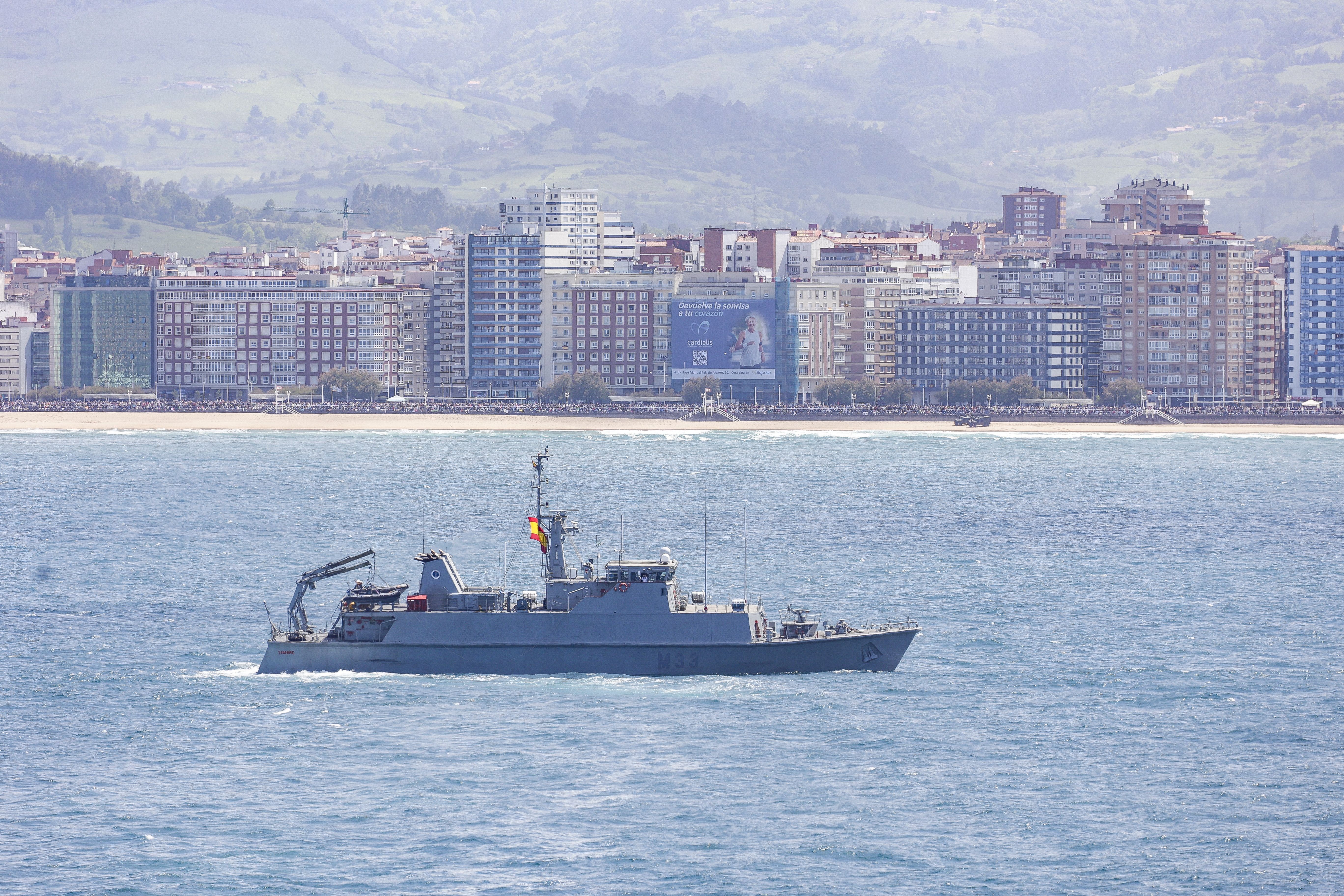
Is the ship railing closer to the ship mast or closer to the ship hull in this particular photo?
the ship hull

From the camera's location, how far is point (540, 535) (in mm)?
58531

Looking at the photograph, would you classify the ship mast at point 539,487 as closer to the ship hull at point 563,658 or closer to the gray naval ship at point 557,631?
the gray naval ship at point 557,631

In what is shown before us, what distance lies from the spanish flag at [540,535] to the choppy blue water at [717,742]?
3739 mm

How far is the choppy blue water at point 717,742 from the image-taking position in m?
44.3

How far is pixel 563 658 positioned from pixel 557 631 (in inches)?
31.3

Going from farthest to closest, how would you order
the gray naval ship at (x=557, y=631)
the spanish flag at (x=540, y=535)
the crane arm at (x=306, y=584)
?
the crane arm at (x=306, y=584) < the gray naval ship at (x=557, y=631) < the spanish flag at (x=540, y=535)

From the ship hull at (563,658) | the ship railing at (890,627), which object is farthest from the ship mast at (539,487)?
the ship railing at (890,627)

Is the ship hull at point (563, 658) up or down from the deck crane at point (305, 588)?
down

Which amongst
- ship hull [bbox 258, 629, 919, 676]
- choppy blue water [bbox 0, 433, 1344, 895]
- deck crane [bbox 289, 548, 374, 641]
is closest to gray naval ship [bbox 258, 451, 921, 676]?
ship hull [bbox 258, 629, 919, 676]

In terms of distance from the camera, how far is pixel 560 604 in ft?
192

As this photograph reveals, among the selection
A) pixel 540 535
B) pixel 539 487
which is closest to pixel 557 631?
pixel 540 535

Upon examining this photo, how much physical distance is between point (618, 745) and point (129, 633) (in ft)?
80.5

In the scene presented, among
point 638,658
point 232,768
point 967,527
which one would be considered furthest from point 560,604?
point 967,527

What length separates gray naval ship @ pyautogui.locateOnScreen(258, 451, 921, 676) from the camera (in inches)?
2286
